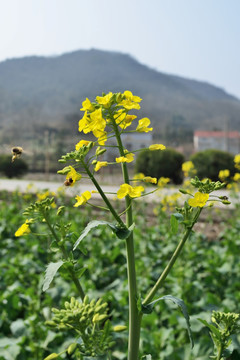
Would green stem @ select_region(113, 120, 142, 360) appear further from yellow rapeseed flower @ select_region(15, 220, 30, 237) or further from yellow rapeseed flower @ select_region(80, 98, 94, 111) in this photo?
yellow rapeseed flower @ select_region(15, 220, 30, 237)

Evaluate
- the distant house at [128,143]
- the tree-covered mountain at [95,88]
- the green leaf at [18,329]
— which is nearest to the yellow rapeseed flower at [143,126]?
the distant house at [128,143]

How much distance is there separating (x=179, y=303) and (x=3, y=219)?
5078 millimetres

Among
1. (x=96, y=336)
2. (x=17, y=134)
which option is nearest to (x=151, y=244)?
(x=96, y=336)

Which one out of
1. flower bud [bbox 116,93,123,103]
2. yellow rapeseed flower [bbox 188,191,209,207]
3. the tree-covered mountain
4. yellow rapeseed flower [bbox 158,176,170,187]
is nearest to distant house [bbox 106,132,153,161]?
yellow rapeseed flower [bbox 158,176,170,187]

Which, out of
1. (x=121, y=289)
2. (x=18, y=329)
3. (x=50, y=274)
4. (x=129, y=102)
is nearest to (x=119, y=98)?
(x=129, y=102)

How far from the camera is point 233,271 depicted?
3436 mm

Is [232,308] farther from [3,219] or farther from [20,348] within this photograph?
[3,219]

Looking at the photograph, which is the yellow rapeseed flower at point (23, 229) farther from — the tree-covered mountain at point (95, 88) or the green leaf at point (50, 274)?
the tree-covered mountain at point (95, 88)

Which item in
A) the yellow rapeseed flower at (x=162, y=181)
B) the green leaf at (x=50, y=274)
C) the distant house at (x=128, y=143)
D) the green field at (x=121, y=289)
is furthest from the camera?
the distant house at (x=128, y=143)

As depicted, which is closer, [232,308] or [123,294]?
[232,308]

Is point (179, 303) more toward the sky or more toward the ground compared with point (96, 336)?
more toward the sky

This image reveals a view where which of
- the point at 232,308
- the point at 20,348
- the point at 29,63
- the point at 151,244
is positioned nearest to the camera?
the point at 20,348

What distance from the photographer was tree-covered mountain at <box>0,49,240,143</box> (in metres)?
105

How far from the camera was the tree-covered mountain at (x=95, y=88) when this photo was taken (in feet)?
345
